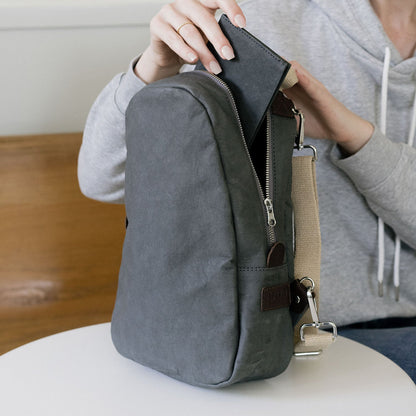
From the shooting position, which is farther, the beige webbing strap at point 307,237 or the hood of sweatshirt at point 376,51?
the hood of sweatshirt at point 376,51

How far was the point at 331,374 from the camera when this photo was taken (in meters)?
0.60

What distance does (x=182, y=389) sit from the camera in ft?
1.87

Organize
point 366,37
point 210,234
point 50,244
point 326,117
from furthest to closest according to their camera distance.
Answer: point 50,244 → point 366,37 → point 326,117 → point 210,234

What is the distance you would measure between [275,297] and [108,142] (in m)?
0.32

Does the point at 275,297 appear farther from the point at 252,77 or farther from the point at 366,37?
the point at 366,37

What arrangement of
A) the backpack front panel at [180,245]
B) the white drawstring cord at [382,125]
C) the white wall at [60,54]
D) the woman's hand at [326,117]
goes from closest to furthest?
the backpack front panel at [180,245] → the woman's hand at [326,117] → the white drawstring cord at [382,125] → the white wall at [60,54]

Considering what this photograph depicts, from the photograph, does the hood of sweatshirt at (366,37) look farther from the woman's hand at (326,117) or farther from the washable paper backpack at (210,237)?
the washable paper backpack at (210,237)

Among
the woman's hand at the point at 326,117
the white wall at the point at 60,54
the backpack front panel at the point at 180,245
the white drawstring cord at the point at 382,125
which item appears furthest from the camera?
the white wall at the point at 60,54

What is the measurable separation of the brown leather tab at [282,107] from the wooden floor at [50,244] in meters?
0.56

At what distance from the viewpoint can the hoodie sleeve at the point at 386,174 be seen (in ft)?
2.43

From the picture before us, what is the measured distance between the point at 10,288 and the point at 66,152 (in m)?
0.25

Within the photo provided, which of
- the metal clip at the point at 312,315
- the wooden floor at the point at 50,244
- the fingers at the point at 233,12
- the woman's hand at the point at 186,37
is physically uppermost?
the fingers at the point at 233,12

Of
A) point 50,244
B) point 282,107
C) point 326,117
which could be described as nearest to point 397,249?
point 326,117

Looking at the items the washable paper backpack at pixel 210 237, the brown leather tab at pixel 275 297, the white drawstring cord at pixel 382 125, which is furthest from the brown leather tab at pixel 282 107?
the white drawstring cord at pixel 382 125
